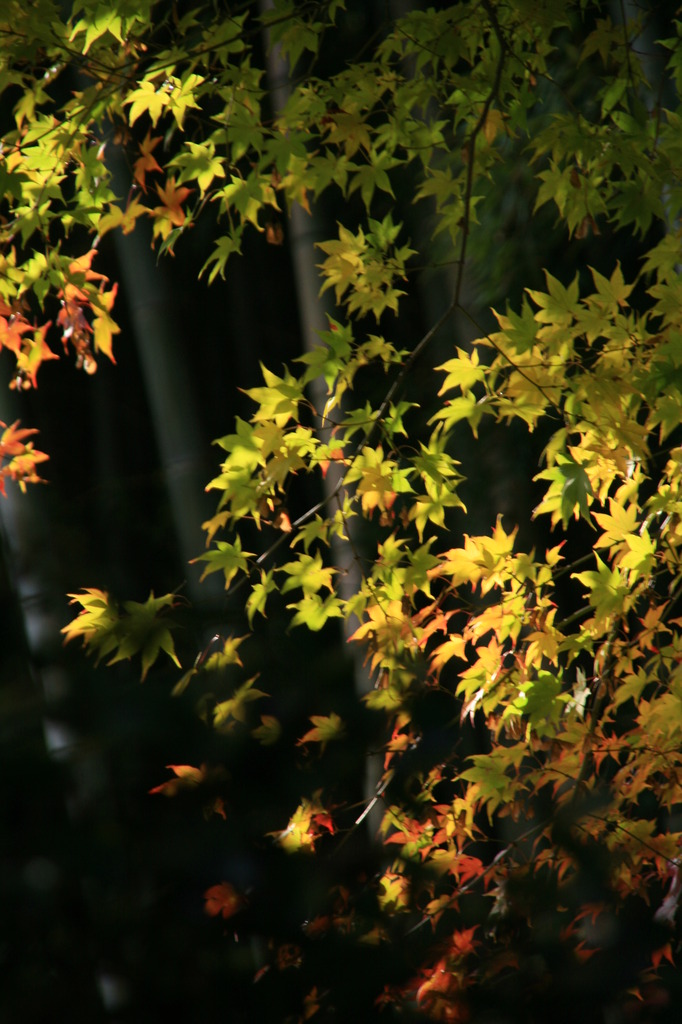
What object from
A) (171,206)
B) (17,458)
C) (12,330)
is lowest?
(17,458)

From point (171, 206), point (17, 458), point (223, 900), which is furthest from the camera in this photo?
point (17, 458)

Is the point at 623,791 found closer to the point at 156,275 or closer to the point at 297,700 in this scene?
the point at 297,700

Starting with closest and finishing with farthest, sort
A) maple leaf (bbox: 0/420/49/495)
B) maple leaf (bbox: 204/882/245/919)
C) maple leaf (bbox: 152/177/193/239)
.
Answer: maple leaf (bbox: 204/882/245/919), maple leaf (bbox: 152/177/193/239), maple leaf (bbox: 0/420/49/495)

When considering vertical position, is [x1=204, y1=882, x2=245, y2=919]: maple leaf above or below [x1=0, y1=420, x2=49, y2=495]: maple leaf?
below

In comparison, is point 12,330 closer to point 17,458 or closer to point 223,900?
point 17,458

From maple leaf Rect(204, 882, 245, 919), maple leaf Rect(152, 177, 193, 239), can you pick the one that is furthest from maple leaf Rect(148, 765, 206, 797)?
maple leaf Rect(152, 177, 193, 239)

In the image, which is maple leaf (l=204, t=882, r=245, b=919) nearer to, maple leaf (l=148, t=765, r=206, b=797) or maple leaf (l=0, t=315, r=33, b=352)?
maple leaf (l=148, t=765, r=206, b=797)

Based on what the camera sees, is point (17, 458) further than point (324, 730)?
Yes

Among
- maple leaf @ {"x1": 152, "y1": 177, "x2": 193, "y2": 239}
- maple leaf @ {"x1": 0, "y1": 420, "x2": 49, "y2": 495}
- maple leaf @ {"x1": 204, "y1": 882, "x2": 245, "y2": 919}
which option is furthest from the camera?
maple leaf @ {"x1": 0, "y1": 420, "x2": 49, "y2": 495}

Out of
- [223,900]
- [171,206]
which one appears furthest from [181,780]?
[171,206]

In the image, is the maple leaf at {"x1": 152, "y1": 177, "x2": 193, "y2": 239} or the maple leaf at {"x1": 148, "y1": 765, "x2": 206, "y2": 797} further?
the maple leaf at {"x1": 152, "y1": 177, "x2": 193, "y2": 239}

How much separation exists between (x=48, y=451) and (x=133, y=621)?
2.97m

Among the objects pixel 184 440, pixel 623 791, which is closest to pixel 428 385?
pixel 184 440

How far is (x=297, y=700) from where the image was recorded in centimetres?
51
